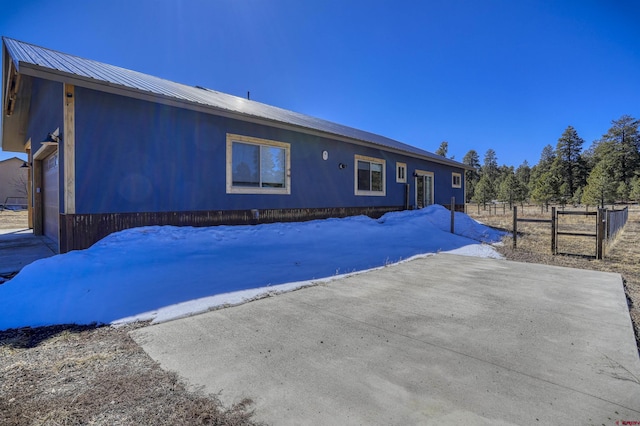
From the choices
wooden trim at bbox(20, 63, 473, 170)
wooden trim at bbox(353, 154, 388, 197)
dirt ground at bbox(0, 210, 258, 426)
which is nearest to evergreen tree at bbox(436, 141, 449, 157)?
wooden trim at bbox(353, 154, 388, 197)

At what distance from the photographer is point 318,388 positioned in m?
2.09

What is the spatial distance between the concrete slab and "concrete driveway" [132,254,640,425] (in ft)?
13.8

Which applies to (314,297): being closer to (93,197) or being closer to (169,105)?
(93,197)

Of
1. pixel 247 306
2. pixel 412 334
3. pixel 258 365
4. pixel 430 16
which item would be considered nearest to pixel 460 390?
pixel 412 334

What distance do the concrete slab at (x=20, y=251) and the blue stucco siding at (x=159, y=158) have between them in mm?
1385

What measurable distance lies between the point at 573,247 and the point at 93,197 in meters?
11.6

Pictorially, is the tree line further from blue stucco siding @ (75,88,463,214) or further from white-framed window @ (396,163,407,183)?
blue stucco siding @ (75,88,463,214)

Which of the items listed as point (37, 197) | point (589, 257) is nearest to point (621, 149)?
point (589, 257)

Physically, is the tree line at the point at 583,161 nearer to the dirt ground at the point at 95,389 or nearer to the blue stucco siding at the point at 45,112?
the blue stucco siding at the point at 45,112

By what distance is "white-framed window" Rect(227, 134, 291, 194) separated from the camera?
8188 millimetres

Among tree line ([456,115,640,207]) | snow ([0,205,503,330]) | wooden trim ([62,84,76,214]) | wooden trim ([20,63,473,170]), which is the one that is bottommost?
snow ([0,205,503,330])

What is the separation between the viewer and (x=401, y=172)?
14.0 metres

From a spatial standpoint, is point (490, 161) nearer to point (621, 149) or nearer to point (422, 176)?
point (621, 149)

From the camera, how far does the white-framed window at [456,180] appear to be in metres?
18.1
